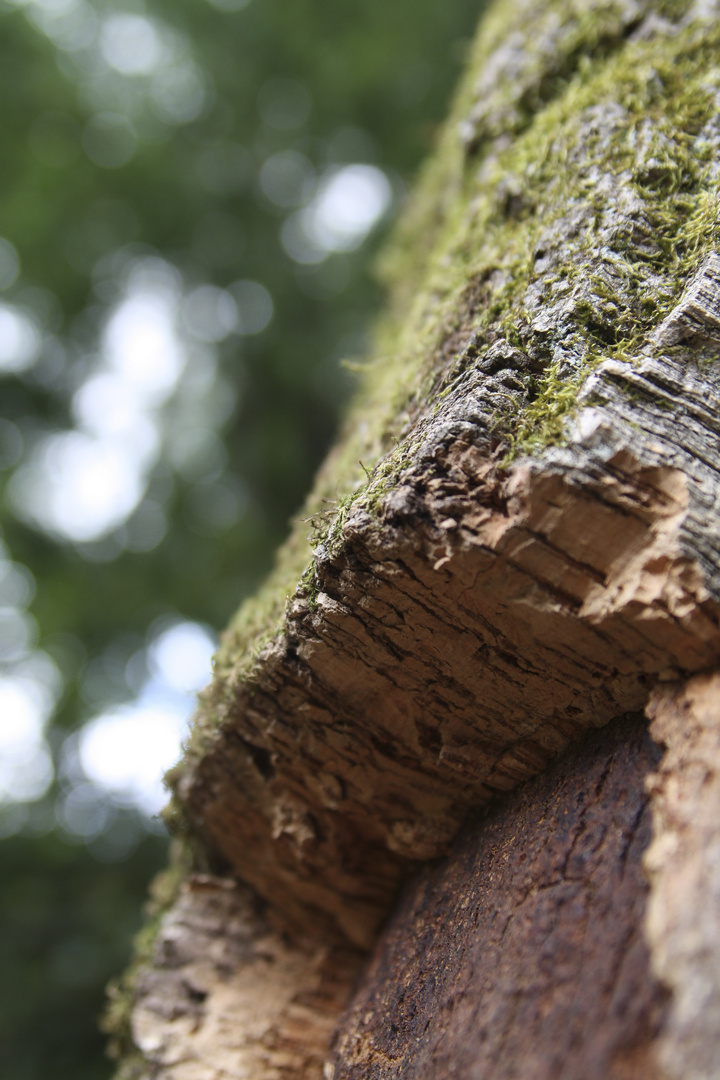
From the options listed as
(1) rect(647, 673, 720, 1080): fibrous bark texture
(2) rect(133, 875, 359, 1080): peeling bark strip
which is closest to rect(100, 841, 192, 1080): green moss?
(2) rect(133, 875, 359, 1080): peeling bark strip

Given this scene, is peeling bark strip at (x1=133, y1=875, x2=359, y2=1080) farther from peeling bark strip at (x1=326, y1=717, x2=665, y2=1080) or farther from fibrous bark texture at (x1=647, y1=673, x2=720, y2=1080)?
fibrous bark texture at (x1=647, y1=673, x2=720, y2=1080)

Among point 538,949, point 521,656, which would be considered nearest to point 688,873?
point 538,949

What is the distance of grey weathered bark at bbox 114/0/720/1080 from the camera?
1.09 meters

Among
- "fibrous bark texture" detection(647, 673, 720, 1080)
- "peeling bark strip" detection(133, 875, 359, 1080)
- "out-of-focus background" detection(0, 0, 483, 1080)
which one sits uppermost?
"out-of-focus background" detection(0, 0, 483, 1080)

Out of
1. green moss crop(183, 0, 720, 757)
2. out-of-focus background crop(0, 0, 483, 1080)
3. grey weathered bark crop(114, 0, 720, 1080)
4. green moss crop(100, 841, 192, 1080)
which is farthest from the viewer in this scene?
out-of-focus background crop(0, 0, 483, 1080)

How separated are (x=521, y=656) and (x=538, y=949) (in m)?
0.49

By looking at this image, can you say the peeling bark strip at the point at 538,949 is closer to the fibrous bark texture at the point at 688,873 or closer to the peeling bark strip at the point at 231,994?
the fibrous bark texture at the point at 688,873

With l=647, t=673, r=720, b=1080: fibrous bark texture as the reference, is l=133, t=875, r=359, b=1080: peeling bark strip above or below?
above

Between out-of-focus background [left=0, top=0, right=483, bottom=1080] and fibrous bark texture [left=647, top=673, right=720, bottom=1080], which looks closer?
fibrous bark texture [left=647, top=673, right=720, bottom=1080]

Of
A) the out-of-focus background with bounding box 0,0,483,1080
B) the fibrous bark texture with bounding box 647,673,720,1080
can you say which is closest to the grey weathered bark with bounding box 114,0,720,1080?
the fibrous bark texture with bounding box 647,673,720,1080

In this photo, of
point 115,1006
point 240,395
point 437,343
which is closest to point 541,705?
point 437,343

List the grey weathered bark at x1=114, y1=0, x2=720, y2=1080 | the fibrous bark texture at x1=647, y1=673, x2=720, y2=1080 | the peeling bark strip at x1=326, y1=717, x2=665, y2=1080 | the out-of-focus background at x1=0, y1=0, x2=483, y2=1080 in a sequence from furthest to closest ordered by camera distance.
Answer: the out-of-focus background at x1=0, y1=0, x2=483, y2=1080 → the grey weathered bark at x1=114, y1=0, x2=720, y2=1080 → the peeling bark strip at x1=326, y1=717, x2=665, y2=1080 → the fibrous bark texture at x1=647, y1=673, x2=720, y2=1080

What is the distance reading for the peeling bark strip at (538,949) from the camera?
99 cm

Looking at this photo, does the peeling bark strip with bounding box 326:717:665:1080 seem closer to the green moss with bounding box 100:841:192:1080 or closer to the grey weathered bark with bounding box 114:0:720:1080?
the grey weathered bark with bounding box 114:0:720:1080
